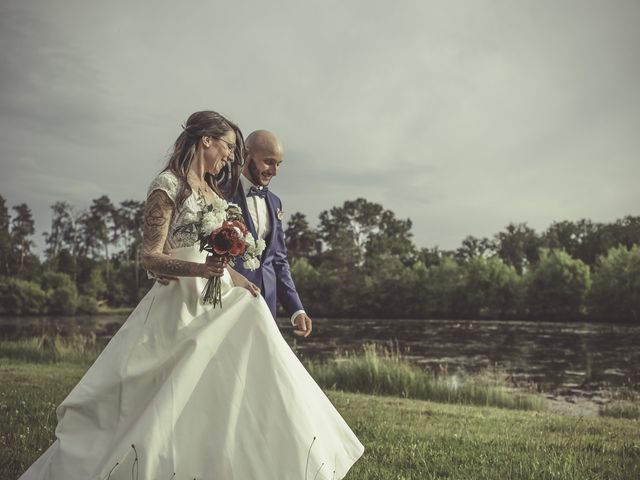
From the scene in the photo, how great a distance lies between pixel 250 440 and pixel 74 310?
6003 centimetres

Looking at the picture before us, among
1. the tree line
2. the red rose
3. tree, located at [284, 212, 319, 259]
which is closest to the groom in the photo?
the red rose

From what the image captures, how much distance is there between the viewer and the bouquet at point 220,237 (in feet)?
9.49

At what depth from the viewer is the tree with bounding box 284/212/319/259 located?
90.1 meters

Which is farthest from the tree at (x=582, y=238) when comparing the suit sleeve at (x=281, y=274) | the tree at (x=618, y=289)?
the suit sleeve at (x=281, y=274)

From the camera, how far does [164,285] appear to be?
319cm

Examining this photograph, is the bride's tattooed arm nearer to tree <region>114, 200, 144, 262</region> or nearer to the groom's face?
the groom's face

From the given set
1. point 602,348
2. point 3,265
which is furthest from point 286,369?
point 3,265

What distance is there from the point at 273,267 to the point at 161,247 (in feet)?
4.90

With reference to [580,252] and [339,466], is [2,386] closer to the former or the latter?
[339,466]

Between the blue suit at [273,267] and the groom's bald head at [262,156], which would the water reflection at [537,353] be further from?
the groom's bald head at [262,156]

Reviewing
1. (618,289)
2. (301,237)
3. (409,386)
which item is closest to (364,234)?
(301,237)

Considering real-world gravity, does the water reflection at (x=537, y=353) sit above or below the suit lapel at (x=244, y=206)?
below

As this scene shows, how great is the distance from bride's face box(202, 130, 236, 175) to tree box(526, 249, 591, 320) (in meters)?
54.3

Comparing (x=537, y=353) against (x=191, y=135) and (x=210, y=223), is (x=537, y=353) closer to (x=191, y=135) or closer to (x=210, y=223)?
(x=191, y=135)
